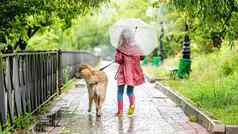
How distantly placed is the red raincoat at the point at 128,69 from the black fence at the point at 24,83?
2002 millimetres

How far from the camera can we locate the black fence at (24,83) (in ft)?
32.5

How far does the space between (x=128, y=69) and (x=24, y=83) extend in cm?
258

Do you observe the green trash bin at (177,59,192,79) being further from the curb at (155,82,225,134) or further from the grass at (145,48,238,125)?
the curb at (155,82,225,134)

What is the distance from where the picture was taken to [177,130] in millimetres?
11266

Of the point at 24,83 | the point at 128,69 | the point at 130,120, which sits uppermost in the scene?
the point at 128,69

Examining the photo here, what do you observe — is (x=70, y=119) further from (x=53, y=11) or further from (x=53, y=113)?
(x=53, y=11)

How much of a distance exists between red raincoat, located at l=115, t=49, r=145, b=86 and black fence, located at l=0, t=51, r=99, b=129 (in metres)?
2.00

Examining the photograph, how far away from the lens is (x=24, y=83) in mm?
11852

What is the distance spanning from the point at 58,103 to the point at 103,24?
69.6m

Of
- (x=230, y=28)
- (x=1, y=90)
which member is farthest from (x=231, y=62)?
(x=1, y=90)

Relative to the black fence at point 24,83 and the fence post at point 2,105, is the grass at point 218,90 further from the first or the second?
the fence post at point 2,105

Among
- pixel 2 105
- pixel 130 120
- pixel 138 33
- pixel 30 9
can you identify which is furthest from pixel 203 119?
pixel 30 9

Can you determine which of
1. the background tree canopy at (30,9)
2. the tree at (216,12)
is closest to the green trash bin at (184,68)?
the tree at (216,12)

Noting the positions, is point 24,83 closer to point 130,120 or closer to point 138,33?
point 130,120
